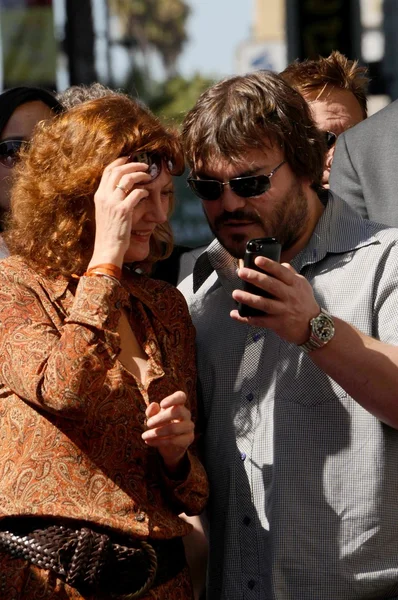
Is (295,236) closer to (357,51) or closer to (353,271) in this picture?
(353,271)

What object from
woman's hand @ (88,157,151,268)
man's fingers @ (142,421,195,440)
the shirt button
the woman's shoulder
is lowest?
the shirt button

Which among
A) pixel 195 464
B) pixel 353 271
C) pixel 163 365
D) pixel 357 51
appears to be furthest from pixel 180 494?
pixel 357 51

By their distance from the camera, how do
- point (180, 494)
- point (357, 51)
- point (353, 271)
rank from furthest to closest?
point (357, 51) < point (353, 271) < point (180, 494)

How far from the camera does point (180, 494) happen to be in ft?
10.2

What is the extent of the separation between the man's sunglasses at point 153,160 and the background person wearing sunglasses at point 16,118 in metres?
1.00

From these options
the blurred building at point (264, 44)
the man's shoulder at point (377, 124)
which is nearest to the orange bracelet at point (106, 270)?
the man's shoulder at point (377, 124)

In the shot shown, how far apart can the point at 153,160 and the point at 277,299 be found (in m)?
0.59

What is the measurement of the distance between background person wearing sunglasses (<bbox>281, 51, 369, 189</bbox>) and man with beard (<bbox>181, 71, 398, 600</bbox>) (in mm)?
1171

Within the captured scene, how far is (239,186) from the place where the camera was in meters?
3.37

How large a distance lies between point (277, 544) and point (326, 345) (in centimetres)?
60

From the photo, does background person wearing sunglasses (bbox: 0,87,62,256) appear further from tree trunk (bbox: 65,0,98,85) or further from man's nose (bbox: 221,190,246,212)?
tree trunk (bbox: 65,0,98,85)

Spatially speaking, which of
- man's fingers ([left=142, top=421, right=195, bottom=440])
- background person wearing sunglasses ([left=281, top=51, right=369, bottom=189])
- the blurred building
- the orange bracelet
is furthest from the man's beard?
the blurred building

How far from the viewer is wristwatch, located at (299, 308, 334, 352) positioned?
297cm

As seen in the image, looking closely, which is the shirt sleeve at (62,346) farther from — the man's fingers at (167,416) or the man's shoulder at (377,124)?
the man's shoulder at (377,124)
